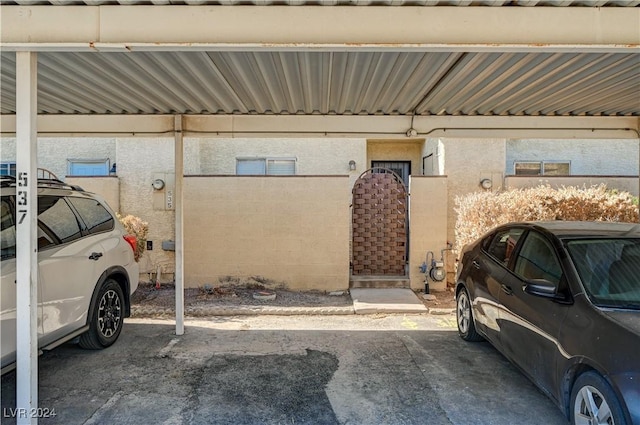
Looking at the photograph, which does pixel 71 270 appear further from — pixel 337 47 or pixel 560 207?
pixel 560 207

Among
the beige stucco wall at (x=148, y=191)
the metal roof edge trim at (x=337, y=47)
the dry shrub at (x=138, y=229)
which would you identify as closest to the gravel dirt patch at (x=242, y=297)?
the beige stucco wall at (x=148, y=191)

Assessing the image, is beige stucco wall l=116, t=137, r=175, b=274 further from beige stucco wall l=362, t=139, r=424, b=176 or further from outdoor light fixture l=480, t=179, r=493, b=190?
outdoor light fixture l=480, t=179, r=493, b=190

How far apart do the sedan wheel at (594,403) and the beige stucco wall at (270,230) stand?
18.2 ft

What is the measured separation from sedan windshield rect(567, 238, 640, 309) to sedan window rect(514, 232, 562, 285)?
0.17 metres

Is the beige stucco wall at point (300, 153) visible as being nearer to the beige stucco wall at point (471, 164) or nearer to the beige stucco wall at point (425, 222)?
the beige stucco wall at point (471, 164)

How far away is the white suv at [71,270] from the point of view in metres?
3.48

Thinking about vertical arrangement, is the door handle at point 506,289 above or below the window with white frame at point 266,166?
below

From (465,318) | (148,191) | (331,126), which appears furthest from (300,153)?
(465,318)

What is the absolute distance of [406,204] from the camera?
8.80m

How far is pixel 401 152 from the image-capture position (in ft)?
37.9

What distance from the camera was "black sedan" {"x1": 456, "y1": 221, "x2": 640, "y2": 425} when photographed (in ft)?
8.39

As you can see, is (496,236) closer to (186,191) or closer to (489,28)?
(489,28)

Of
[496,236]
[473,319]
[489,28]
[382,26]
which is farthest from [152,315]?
[489,28]

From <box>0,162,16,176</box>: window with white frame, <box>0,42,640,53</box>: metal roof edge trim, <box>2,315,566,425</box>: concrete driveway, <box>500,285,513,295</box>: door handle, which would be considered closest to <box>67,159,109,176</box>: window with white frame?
<box>0,162,16,176</box>: window with white frame
